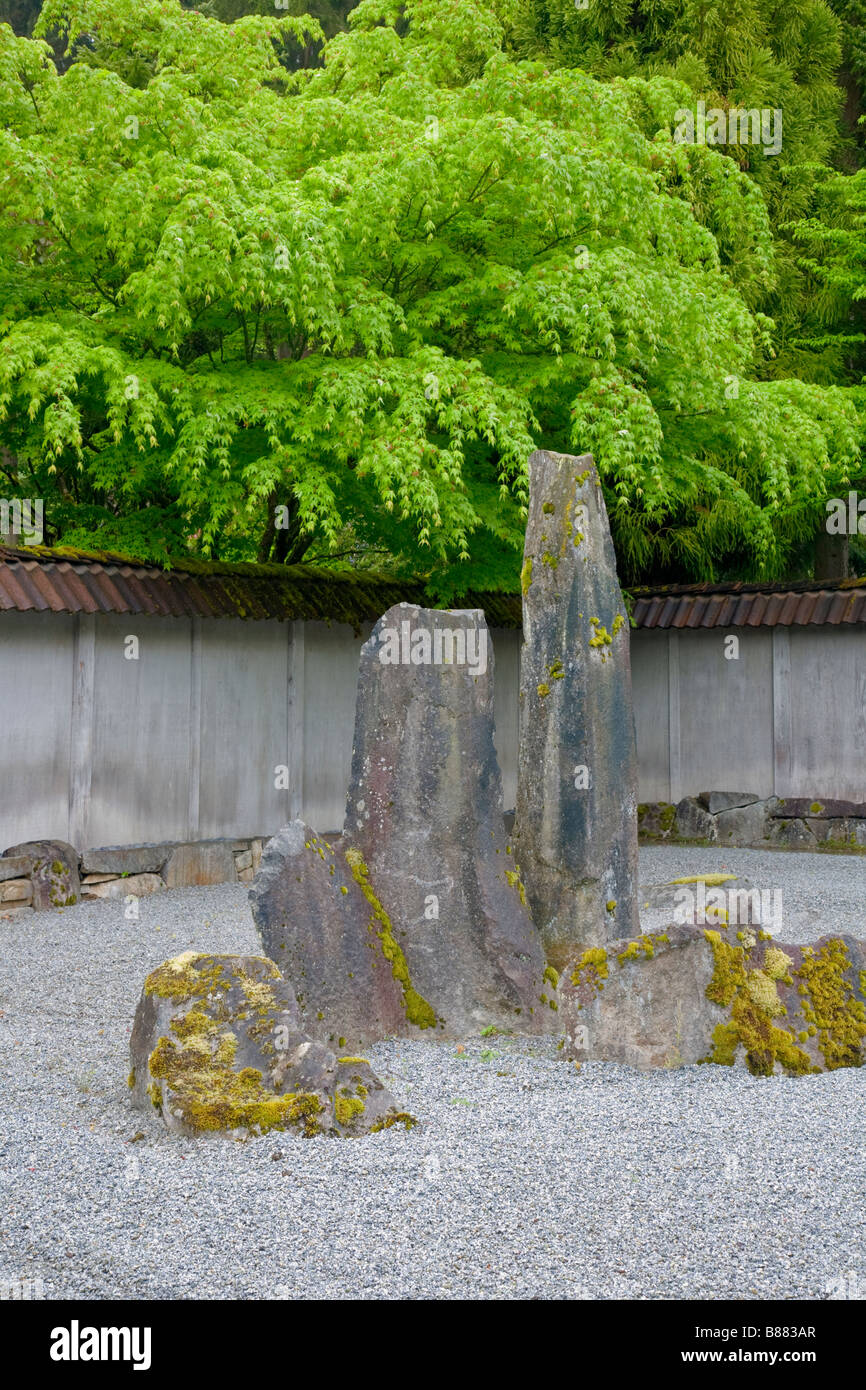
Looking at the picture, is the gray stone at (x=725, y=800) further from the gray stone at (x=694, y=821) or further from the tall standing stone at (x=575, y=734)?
the tall standing stone at (x=575, y=734)

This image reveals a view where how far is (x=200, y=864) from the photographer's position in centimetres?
1153

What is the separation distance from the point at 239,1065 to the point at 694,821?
11.4 m

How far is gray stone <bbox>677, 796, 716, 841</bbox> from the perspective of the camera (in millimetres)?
15312

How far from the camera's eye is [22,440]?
11.3 meters

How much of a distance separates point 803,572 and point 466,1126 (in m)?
15.2

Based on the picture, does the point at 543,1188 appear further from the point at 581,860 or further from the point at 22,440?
the point at 22,440

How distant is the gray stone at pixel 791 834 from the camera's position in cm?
1469

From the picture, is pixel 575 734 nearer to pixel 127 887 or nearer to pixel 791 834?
pixel 127 887

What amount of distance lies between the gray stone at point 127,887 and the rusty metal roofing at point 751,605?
24.8ft

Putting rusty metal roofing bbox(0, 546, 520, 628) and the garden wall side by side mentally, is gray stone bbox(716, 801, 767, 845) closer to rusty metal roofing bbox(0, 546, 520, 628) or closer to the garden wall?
the garden wall

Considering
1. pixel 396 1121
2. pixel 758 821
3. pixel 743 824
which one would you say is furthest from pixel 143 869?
pixel 758 821

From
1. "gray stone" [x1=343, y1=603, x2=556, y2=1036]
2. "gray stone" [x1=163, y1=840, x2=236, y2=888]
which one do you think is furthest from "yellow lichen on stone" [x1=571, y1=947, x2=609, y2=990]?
"gray stone" [x1=163, y1=840, x2=236, y2=888]

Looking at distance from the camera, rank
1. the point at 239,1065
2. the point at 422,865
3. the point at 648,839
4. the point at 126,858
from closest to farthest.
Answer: the point at 239,1065 → the point at 422,865 → the point at 126,858 → the point at 648,839

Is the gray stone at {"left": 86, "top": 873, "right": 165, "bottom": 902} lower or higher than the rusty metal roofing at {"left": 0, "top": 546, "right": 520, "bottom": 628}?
lower
